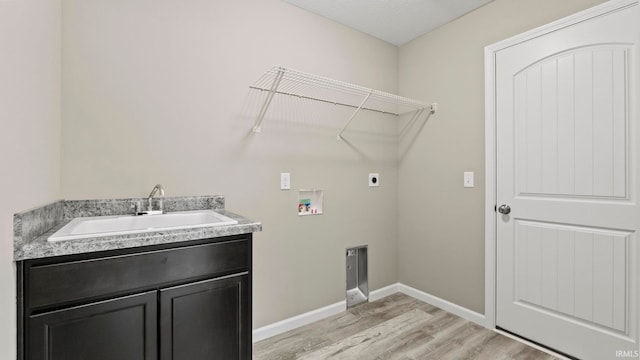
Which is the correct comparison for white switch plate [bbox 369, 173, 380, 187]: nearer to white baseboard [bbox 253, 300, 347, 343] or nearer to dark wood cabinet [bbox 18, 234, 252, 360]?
white baseboard [bbox 253, 300, 347, 343]

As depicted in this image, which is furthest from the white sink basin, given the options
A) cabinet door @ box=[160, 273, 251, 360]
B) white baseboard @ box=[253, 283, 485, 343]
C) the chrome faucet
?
white baseboard @ box=[253, 283, 485, 343]

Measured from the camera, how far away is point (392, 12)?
2234mm

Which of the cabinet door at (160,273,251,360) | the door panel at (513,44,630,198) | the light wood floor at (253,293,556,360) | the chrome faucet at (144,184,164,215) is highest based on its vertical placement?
the door panel at (513,44,630,198)

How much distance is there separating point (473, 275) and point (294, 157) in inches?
66.4

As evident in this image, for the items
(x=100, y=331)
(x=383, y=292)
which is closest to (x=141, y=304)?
(x=100, y=331)

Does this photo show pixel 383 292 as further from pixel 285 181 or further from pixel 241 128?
pixel 241 128

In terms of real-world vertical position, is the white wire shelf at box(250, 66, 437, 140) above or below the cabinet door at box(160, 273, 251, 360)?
above

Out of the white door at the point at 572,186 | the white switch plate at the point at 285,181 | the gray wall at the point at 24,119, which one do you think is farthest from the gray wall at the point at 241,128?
the white door at the point at 572,186

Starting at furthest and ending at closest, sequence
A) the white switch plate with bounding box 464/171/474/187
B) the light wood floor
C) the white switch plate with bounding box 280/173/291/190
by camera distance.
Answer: the white switch plate with bounding box 464/171/474/187 → the white switch plate with bounding box 280/173/291/190 → the light wood floor

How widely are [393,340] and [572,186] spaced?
1.51 meters

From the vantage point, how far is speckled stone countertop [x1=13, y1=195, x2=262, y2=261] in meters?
0.94

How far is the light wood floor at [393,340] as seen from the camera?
5.92 ft

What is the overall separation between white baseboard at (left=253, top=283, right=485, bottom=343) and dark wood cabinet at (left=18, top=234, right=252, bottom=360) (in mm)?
696

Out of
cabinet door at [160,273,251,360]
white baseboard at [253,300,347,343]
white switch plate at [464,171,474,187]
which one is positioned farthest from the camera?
white switch plate at [464,171,474,187]
